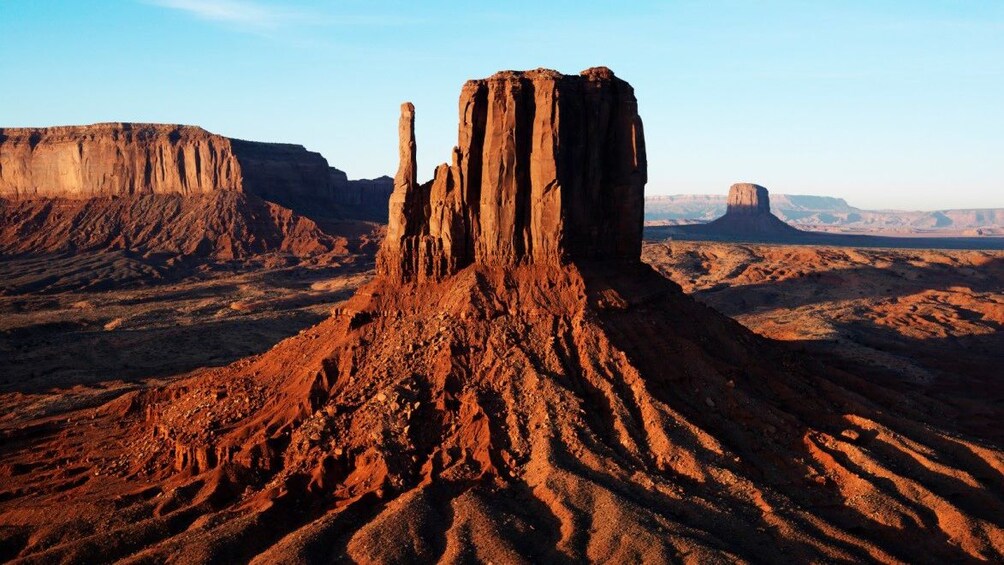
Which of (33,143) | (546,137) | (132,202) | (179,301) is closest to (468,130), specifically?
(546,137)

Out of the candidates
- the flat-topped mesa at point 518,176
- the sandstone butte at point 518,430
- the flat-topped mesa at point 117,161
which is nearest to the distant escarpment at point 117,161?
the flat-topped mesa at point 117,161

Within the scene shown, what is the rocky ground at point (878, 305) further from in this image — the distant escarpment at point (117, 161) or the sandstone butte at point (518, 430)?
the distant escarpment at point (117, 161)

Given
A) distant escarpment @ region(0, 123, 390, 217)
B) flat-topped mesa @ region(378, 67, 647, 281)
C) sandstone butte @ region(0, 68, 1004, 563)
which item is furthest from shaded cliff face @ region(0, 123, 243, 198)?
flat-topped mesa @ region(378, 67, 647, 281)

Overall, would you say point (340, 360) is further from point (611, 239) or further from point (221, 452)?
point (611, 239)

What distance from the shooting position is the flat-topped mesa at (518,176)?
37031 millimetres

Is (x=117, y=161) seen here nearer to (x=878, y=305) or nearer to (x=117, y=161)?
(x=117, y=161)

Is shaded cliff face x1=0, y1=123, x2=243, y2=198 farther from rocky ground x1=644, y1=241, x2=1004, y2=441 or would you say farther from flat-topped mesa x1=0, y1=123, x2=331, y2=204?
rocky ground x1=644, y1=241, x2=1004, y2=441

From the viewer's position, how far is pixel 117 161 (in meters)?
156

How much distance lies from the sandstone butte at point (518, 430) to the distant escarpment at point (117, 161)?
122 metres

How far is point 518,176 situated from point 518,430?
12.0 m

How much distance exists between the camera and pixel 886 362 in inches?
2370

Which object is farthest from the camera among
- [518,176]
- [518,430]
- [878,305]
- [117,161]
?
[117,161]

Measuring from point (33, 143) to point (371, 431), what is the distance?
517 ft

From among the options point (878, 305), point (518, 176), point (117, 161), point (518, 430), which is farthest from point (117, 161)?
point (518, 430)
